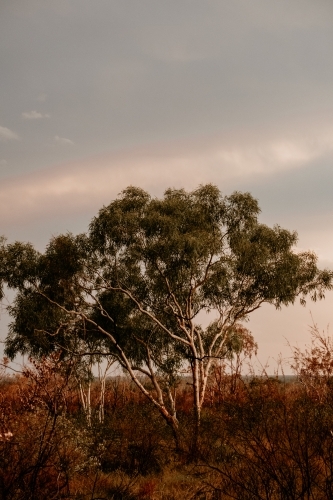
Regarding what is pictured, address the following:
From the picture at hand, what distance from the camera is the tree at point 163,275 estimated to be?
16109mm

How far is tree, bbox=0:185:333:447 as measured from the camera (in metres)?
16.1

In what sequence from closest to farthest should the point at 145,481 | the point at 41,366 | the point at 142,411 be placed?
the point at 41,366, the point at 145,481, the point at 142,411

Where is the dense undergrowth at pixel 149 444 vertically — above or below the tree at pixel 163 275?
below

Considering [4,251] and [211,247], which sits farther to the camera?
[4,251]

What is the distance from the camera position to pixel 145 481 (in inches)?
419

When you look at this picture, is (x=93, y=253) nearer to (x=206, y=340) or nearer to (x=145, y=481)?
(x=206, y=340)

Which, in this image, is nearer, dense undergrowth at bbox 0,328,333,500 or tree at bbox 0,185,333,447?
dense undergrowth at bbox 0,328,333,500

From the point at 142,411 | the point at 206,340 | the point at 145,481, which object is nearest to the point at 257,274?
the point at 206,340

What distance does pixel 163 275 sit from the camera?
53.8ft

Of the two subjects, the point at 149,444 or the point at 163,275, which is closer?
the point at 149,444

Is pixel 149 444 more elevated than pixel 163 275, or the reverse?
pixel 163 275

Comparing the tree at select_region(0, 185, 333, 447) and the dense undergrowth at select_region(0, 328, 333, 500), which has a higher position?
Answer: the tree at select_region(0, 185, 333, 447)

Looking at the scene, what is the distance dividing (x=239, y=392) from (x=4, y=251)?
13138 mm

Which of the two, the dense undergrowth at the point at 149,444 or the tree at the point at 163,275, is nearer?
the dense undergrowth at the point at 149,444
